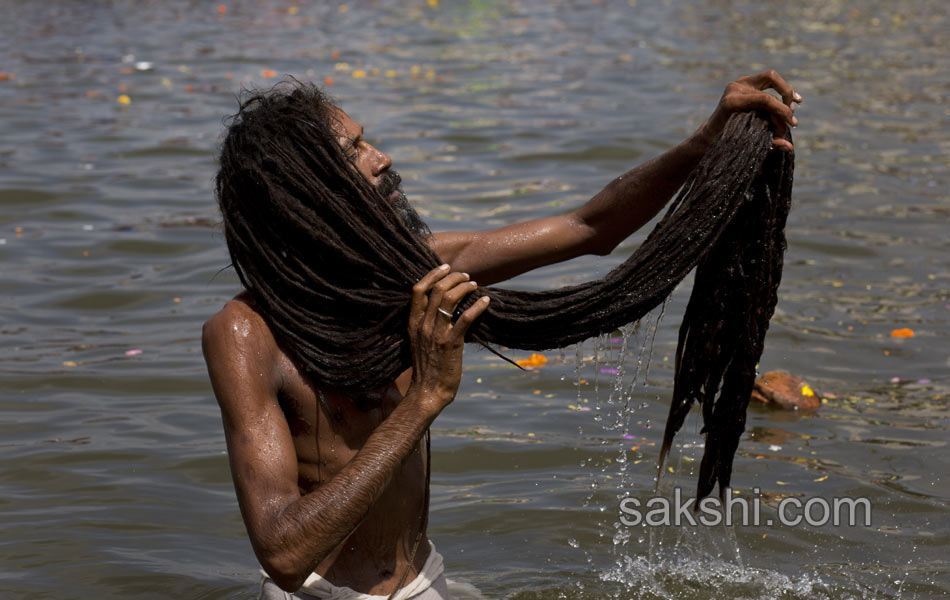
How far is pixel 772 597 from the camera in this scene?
4219 millimetres

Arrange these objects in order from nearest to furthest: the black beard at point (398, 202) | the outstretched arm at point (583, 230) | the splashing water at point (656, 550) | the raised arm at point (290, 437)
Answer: the raised arm at point (290, 437), the black beard at point (398, 202), the outstretched arm at point (583, 230), the splashing water at point (656, 550)

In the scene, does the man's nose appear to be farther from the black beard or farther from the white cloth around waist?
the white cloth around waist

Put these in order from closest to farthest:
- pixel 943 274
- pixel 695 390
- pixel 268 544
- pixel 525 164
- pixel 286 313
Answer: pixel 268 544
pixel 286 313
pixel 695 390
pixel 943 274
pixel 525 164

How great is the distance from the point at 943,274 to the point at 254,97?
16.7ft

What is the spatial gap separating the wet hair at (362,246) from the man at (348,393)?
12mm

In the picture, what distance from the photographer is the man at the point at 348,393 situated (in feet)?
9.50

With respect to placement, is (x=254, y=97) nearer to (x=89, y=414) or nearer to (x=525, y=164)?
(x=89, y=414)

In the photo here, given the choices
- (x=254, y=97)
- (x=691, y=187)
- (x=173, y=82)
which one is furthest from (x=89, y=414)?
(x=173, y=82)

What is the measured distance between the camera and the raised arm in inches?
112

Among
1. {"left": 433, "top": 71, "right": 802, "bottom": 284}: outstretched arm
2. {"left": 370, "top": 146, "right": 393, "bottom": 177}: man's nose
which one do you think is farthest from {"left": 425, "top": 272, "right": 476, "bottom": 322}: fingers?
{"left": 433, "top": 71, "right": 802, "bottom": 284}: outstretched arm

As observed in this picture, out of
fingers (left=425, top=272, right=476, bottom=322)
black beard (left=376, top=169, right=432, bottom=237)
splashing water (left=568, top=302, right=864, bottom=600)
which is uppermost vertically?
black beard (left=376, top=169, right=432, bottom=237)

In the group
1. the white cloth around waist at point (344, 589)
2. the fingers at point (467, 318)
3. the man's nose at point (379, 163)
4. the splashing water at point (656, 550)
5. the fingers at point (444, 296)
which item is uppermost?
the man's nose at point (379, 163)

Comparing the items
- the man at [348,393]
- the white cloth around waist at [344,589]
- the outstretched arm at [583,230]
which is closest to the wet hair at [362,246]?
the man at [348,393]

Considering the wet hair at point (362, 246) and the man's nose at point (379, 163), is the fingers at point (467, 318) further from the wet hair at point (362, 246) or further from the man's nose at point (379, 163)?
the man's nose at point (379, 163)
